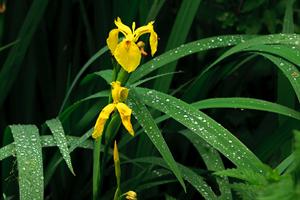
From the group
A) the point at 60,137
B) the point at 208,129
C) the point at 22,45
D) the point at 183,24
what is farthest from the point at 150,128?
the point at 22,45

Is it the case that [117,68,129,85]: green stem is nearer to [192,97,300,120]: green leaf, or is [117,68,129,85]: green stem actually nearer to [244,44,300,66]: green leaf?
[192,97,300,120]: green leaf

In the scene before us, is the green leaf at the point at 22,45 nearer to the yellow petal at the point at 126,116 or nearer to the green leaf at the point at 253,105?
the green leaf at the point at 253,105

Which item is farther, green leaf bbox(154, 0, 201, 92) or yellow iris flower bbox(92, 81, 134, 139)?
green leaf bbox(154, 0, 201, 92)

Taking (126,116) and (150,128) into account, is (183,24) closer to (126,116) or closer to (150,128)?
(150,128)

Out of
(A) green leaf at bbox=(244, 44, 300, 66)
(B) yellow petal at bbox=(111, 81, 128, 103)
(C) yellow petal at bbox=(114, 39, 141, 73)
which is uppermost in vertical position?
(A) green leaf at bbox=(244, 44, 300, 66)

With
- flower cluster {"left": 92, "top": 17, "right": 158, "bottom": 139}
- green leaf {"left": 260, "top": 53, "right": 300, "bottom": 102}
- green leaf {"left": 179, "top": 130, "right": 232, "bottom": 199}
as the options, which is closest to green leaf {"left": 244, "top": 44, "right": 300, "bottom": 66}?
A: green leaf {"left": 260, "top": 53, "right": 300, "bottom": 102}

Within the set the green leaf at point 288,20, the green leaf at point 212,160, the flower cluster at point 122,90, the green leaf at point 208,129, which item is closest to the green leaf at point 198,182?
the green leaf at point 212,160

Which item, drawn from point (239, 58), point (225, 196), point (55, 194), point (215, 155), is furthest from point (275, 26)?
point (55, 194)
